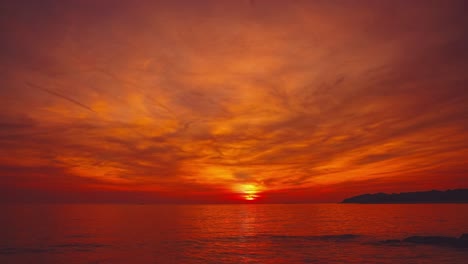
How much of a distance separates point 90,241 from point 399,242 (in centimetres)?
4806

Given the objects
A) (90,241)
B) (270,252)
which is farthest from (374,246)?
(90,241)

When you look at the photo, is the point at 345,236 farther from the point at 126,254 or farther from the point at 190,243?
the point at 126,254

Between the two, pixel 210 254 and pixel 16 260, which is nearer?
pixel 16 260

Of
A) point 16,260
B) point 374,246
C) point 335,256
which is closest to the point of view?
point 16,260

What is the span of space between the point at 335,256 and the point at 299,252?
4871mm

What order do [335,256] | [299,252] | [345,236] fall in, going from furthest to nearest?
1. [345,236]
2. [299,252]
3. [335,256]

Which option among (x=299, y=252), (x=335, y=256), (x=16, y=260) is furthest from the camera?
(x=299, y=252)

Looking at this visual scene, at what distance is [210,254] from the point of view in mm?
40531

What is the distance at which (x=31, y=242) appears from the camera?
49.9 m

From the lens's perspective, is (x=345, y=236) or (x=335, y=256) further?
(x=345, y=236)

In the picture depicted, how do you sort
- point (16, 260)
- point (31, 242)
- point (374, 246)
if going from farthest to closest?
point (31, 242) → point (374, 246) → point (16, 260)

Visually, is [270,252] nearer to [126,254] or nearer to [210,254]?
[210,254]

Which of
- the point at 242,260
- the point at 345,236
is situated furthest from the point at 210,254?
the point at 345,236

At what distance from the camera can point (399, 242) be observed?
49.2m
